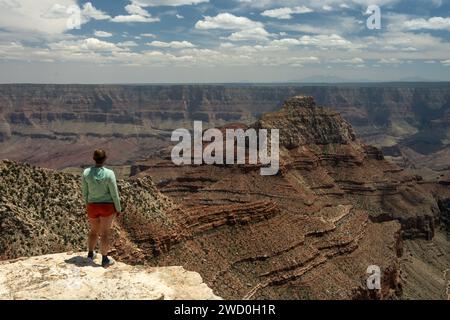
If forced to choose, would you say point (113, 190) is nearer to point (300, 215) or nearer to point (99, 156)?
point (99, 156)

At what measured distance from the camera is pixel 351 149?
159m

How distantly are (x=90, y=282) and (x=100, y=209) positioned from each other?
3.33 m

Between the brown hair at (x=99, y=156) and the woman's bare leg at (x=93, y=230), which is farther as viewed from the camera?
the woman's bare leg at (x=93, y=230)

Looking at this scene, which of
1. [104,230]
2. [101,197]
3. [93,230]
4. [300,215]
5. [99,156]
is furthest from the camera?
[300,215]

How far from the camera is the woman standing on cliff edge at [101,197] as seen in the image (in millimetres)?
21312

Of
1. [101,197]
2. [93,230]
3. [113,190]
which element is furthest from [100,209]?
[93,230]

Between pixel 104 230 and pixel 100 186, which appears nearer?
pixel 100 186

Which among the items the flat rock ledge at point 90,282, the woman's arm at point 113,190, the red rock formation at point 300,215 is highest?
the woman's arm at point 113,190

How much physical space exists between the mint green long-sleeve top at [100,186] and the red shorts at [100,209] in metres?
0.17

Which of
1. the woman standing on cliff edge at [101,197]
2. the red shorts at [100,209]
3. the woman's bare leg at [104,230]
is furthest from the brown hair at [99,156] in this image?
the woman's bare leg at [104,230]

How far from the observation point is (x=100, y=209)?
21.6 metres

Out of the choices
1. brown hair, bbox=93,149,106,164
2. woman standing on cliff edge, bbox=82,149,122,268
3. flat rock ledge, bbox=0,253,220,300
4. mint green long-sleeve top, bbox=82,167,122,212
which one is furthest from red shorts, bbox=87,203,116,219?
flat rock ledge, bbox=0,253,220,300

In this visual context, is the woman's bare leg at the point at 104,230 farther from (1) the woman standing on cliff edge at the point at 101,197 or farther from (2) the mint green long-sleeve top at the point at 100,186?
(2) the mint green long-sleeve top at the point at 100,186
